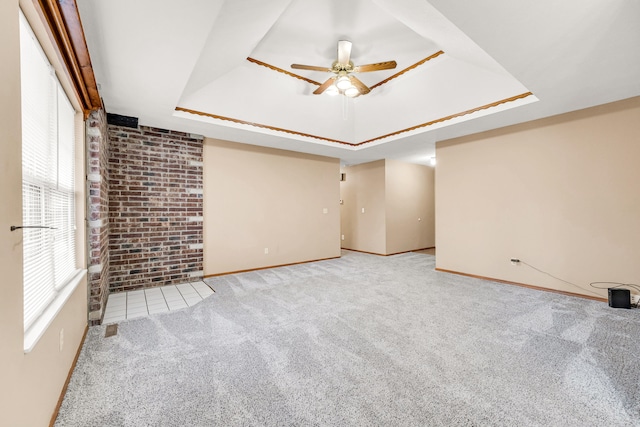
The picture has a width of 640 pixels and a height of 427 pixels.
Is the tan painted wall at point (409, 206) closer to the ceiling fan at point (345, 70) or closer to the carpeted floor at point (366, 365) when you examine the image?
the ceiling fan at point (345, 70)

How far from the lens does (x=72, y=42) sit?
1.84 meters

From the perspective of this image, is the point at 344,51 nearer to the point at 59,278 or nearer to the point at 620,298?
the point at 59,278

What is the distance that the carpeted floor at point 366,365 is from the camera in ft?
5.18

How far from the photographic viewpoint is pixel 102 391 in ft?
5.84

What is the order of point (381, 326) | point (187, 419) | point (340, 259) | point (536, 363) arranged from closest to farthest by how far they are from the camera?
point (187, 419) < point (536, 363) < point (381, 326) < point (340, 259)

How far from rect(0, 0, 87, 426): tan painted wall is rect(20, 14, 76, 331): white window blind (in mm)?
254

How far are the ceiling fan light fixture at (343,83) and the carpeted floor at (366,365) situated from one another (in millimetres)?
2790

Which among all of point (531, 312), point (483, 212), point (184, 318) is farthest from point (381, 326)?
point (483, 212)

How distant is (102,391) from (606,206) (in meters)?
5.42

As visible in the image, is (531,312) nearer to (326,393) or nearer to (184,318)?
(326,393)

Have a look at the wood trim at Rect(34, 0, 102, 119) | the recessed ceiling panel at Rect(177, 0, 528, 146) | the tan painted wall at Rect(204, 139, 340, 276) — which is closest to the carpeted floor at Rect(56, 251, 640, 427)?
the tan painted wall at Rect(204, 139, 340, 276)

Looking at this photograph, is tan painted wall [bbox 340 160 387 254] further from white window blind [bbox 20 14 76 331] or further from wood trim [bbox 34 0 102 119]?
white window blind [bbox 20 14 76 331]

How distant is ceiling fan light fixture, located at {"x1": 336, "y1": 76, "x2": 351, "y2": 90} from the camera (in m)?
3.50

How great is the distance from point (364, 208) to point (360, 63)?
3.82 m
